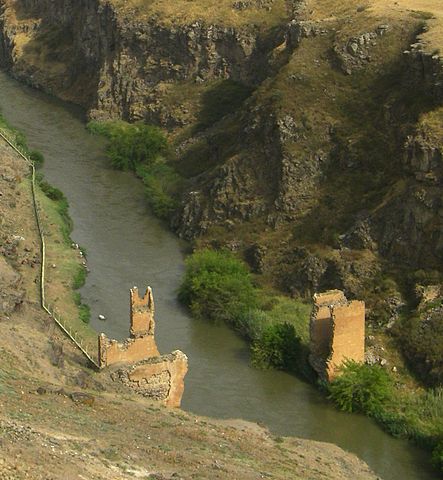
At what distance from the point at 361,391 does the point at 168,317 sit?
10627 mm

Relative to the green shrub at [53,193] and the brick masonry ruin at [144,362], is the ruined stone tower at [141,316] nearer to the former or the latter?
the brick masonry ruin at [144,362]

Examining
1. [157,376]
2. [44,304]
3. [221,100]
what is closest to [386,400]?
[157,376]

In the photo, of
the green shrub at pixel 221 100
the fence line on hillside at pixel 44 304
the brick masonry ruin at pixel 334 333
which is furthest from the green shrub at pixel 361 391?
the green shrub at pixel 221 100

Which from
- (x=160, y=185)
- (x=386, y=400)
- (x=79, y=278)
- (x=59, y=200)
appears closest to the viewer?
(x=386, y=400)

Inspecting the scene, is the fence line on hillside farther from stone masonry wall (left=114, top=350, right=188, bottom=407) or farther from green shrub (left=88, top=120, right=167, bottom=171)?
green shrub (left=88, top=120, right=167, bottom=171)

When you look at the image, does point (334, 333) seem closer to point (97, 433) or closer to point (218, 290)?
point (218, 290)

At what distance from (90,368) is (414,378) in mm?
11833

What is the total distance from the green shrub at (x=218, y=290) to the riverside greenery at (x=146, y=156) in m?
11.9

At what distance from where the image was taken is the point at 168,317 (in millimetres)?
45219

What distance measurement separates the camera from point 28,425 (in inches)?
984

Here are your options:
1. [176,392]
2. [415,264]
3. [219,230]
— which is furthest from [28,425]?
[219,230]

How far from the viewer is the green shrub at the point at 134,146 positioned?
65312mm

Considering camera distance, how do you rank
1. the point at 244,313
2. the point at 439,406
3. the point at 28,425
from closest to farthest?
the point at 28,425 < the point at 439,406 < the point at 244,313

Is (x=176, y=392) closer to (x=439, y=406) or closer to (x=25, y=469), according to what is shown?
(x=439, y=406)
